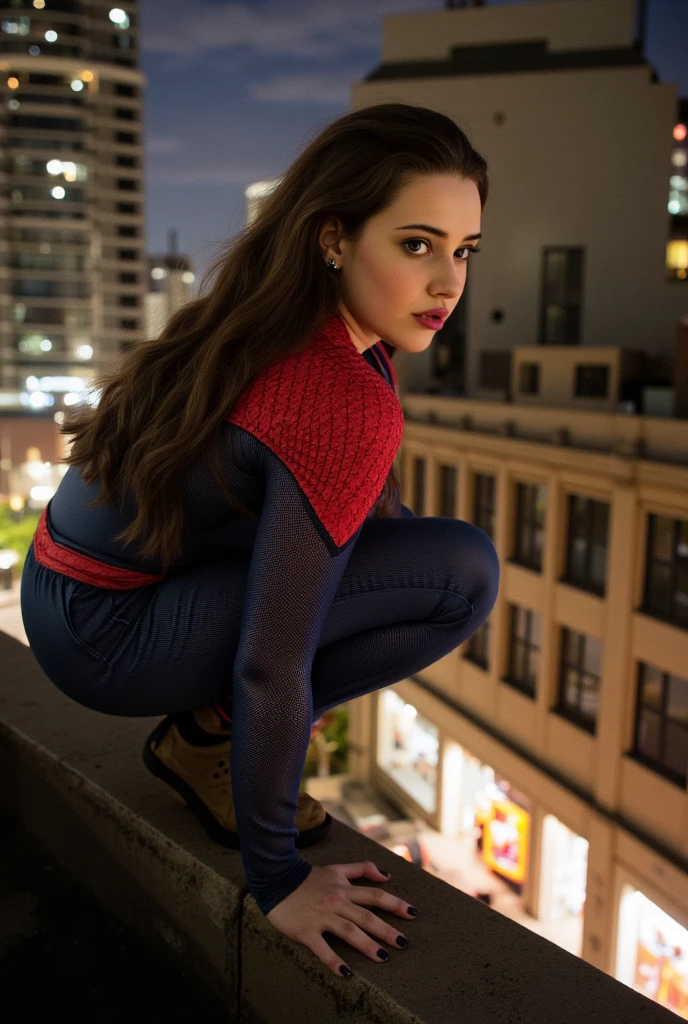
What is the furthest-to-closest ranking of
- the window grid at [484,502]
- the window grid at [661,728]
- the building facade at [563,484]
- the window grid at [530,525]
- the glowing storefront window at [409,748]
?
the glowing storefront window at [409,748]
the window grid at [484,502]
the window grid at [530,525]
the building facade at [563,484]
the window grid at [661,728]

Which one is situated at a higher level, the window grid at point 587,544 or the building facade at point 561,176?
the building facade at point 561,176

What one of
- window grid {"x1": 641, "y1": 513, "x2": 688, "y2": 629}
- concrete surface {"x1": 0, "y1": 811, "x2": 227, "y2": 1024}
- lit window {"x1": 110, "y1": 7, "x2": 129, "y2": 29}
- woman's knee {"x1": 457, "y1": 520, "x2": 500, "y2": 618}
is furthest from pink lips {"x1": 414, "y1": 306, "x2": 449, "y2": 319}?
lit window {"x1": 110, "y1": 7, "x2": 129, "y2": 29}

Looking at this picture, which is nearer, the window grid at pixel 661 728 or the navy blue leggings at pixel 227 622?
the navy blue leggings at pixel 227 622

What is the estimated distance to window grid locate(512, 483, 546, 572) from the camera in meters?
13.9

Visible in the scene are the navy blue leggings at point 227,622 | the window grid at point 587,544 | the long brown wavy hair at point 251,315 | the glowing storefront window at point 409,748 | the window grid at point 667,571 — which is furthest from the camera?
the glowing storefront window at point 409,748

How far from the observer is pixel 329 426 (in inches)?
61.8

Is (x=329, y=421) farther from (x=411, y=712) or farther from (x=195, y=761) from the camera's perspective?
(x=411, y=712)

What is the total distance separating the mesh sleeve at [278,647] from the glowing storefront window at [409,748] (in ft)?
51.7

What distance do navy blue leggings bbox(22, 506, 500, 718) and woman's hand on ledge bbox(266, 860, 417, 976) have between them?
365 millimetres

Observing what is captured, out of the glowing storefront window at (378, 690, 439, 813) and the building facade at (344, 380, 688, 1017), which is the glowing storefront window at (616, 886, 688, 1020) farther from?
the glowing storefront window at (378, 690, 439, 813)

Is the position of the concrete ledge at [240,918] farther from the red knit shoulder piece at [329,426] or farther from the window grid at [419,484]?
the window grid at [419,484]

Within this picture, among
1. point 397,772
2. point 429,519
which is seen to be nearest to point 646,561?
point 397,772

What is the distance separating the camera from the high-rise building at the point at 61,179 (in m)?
48.8

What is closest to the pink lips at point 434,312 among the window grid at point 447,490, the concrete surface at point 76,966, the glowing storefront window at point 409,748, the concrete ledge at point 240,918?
the concrete ledge at point 240,918
